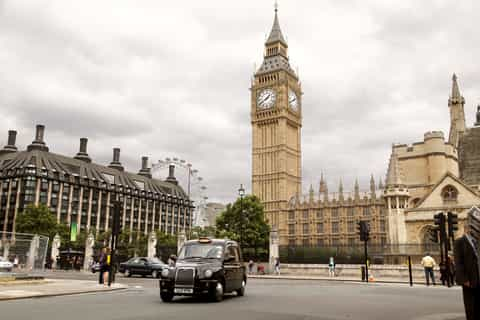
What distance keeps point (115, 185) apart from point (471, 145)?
7842 centimetres

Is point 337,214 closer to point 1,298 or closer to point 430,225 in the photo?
point 430,225

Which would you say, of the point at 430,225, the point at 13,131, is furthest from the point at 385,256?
the point at 13,131

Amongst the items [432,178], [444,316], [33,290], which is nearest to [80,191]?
[432,178]

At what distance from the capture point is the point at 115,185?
109 metres

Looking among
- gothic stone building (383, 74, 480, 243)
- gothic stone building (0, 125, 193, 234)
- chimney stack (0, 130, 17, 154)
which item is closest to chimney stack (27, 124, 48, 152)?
gothic stone building (0, 125, 193, 234)

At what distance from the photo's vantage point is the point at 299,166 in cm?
→ 10856

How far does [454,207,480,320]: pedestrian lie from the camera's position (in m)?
5.86

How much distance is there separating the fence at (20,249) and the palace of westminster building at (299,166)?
47.4m

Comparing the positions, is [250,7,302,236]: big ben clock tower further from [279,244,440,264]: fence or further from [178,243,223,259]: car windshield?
[178,243,223,259]: car windshield

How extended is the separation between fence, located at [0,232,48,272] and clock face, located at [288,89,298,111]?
291 feet

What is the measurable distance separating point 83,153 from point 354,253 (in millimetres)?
87729

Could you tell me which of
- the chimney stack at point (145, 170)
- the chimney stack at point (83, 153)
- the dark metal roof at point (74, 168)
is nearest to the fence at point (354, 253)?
the dark metal roof at point (74, 168)

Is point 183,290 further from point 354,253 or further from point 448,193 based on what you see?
point 448,193

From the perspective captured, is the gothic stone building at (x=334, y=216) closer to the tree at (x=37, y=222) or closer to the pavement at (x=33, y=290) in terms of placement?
the tree at (x=37, y=222)
